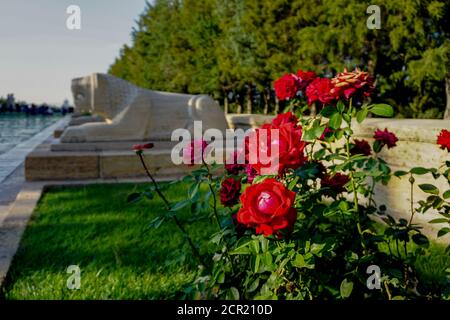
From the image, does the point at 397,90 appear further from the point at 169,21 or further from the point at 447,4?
the point at 169,21

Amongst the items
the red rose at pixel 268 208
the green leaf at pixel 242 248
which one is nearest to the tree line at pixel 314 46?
the green leaf at pixel 242 248

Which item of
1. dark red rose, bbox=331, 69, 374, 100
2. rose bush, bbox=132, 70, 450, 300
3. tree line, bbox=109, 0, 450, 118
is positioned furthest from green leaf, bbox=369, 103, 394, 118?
tree line, bbox=109, 0, 450, 118

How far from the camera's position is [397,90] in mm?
12523

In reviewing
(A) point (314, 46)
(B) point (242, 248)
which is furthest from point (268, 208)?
(A) point (314, 46)

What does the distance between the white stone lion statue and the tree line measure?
4.86m

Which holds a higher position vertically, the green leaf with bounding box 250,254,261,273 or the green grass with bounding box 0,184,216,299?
the green leaf with bounding box 250,254,261,273

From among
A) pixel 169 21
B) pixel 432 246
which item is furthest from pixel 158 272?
pixel 169 21

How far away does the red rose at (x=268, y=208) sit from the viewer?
1.20m

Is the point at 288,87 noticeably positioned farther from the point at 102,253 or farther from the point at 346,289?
the point at 102,253

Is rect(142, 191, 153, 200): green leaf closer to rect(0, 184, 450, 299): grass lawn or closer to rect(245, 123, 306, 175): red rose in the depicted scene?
rect(0, 184, 450, 299): grass lawn

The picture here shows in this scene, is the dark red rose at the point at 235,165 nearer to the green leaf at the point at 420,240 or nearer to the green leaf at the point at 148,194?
the green leaf at the point at 148,194

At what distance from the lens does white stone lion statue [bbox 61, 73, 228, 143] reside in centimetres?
671

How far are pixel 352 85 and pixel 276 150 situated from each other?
0.47 metres

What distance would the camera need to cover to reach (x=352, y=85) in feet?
5.19
